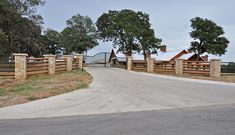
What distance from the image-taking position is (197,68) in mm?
27172

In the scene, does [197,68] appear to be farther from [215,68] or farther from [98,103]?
[98,103]

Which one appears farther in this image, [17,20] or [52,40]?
[52,40]

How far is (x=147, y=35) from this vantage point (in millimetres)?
50594

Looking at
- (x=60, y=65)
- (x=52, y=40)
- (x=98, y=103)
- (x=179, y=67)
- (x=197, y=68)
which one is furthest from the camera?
(x=52, y=40)

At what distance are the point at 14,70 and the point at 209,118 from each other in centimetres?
1427

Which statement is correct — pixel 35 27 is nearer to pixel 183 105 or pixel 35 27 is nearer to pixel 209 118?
pixel 183 105

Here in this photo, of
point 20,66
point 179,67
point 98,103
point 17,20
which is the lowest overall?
point 98,103

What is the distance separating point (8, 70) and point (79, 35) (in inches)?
Answer: 1979

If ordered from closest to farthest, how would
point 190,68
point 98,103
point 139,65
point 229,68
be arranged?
1. point 98,103
2. point 190,68
3. point 229,68
4. point 139,65

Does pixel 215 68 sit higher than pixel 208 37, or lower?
lower

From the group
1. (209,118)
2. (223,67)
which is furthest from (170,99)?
(223,67)

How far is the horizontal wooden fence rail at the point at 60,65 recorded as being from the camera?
81.5 feet

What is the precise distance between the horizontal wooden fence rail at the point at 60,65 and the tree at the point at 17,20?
23.9 feet

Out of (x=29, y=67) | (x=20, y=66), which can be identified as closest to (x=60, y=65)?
(x=29, y=67)
